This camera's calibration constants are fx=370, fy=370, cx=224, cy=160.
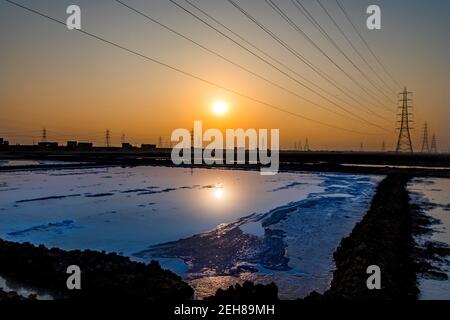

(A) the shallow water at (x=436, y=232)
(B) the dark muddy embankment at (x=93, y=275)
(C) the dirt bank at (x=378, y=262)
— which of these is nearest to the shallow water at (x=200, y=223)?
(C) the dirt bank at (x=378, y=262)

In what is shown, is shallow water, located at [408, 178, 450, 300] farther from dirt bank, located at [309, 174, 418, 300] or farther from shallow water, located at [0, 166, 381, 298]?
shallow water, located at [0, 166, 381, 298]

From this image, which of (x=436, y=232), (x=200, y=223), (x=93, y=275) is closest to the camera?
(x=93, y=275)

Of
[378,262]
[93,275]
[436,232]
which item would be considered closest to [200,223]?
[93,275]

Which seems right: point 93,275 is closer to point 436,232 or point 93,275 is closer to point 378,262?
point 378,262

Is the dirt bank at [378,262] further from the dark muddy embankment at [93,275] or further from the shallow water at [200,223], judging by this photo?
the dark muddy embankment at [93,275]

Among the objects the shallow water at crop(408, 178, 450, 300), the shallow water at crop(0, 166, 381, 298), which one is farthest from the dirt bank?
the shallow water at crop(0, 166, 381, 298)

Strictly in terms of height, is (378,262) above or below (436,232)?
above

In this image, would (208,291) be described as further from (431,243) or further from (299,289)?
(431,243)
